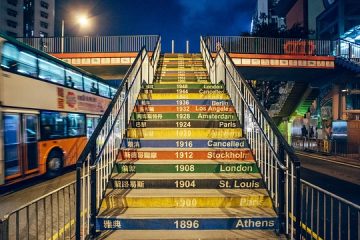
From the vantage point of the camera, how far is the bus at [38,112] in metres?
7.93

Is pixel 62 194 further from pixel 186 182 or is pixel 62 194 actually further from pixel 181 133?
pixel 186 182

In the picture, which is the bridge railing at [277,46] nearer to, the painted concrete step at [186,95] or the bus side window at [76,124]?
the bus side window at [76,124]

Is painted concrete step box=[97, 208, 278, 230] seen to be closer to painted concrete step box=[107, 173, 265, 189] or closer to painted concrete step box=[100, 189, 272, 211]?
painted concrete step box=[100, 189, 272, 211]

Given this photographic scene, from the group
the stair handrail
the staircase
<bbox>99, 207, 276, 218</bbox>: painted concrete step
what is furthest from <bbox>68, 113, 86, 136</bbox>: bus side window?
the stair handrail

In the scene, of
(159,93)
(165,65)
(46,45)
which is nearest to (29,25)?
(46,45)

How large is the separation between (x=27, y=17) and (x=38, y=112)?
77.6 metres

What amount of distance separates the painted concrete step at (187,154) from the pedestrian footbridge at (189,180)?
2 cm

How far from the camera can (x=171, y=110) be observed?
7480mm

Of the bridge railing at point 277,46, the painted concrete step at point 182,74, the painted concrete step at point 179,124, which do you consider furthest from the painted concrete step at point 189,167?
the bridge railing at point 277,46

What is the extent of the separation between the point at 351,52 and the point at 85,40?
740 inches

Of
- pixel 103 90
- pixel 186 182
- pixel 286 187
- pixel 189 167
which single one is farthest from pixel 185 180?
pixel 103 90

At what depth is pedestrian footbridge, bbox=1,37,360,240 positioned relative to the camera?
403cm

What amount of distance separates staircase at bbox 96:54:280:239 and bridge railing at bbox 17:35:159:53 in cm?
1380

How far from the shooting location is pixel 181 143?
6.05 meters
